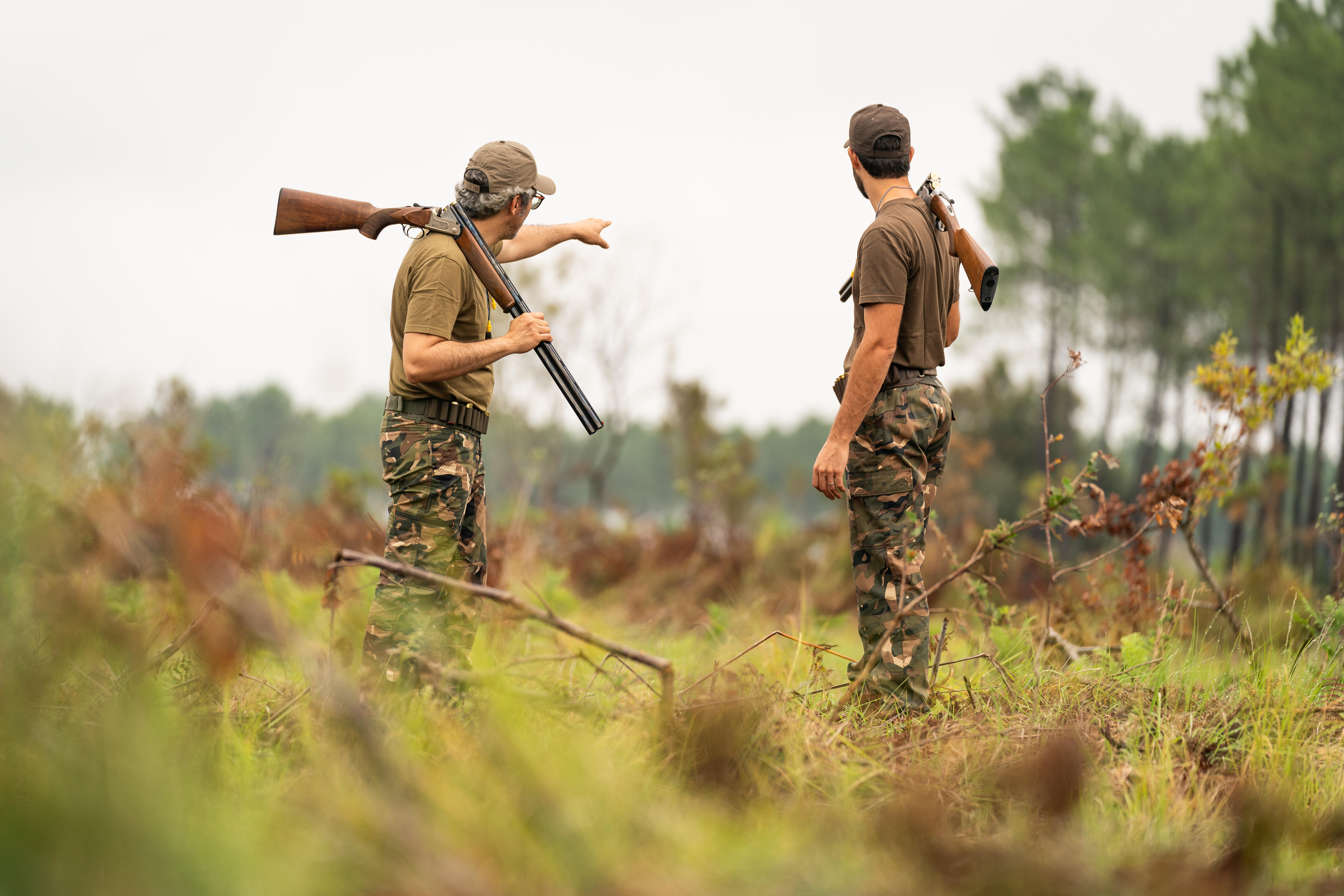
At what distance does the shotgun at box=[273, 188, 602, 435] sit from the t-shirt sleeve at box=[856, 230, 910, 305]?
1185 mm

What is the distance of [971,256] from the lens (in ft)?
11.9

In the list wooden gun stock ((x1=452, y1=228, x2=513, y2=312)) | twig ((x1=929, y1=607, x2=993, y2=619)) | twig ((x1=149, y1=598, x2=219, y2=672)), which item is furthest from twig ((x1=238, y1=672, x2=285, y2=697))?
twig ((x1=929, y1=607, x2=993, y2=619))

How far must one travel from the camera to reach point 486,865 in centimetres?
175

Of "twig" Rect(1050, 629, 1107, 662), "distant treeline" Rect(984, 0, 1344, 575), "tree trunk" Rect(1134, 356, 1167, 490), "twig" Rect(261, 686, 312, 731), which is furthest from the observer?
"tree trunk" Rect(1134, 356, 1167, 490)

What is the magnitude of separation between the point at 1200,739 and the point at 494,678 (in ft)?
7.34

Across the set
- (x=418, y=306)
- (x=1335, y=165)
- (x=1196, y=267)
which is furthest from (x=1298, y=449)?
(x=418, y=306)

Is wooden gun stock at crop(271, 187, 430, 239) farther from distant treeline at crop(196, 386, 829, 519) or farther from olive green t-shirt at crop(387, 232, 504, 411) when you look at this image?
distant treeline at crop(196, 386, 829, 519)

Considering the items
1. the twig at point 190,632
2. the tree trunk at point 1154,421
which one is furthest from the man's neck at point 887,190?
the tree trunk at point 1154,421

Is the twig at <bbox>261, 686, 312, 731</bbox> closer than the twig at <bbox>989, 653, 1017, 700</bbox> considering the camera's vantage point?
Yes

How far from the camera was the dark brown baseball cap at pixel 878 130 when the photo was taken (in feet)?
11.9

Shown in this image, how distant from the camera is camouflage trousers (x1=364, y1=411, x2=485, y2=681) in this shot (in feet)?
11.8

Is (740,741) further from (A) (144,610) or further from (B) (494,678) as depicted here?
(A) (144,610)

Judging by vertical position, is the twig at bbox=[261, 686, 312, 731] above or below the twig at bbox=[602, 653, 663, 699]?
below

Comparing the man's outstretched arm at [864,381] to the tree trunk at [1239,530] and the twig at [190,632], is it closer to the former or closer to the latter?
the twig at [190,632]
